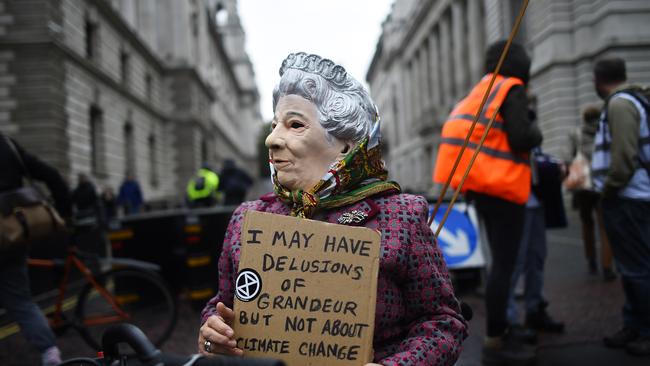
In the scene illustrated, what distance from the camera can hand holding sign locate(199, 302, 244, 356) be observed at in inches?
53.5

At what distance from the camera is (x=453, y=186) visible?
3855 millimetres

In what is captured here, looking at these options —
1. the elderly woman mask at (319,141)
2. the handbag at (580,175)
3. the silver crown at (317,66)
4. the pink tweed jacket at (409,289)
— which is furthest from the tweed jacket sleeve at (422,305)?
the handbag at (580,175)

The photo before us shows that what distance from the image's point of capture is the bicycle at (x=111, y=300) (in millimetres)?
4551

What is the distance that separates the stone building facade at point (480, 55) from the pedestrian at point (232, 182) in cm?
336

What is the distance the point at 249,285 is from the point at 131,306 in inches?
155

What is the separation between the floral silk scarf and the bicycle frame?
3.64 metres

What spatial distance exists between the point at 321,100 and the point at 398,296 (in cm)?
57

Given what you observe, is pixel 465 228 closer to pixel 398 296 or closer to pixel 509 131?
pixel 509 131

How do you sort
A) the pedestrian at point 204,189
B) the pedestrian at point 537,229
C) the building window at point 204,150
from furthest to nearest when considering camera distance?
the building window at point 204,150, the pedestrian at point 204,189, the pedestrian at point 537,229

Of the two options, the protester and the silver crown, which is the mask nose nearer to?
the protester

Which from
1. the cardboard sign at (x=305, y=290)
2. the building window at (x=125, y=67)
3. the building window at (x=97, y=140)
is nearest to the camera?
the cardboard sign at (x=305, y=290)

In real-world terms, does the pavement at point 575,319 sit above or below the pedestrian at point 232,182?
below

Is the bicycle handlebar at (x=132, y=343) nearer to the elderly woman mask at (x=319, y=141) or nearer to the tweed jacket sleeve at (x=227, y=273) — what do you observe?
the tweed jacket sleeve at (x=227, y=273)

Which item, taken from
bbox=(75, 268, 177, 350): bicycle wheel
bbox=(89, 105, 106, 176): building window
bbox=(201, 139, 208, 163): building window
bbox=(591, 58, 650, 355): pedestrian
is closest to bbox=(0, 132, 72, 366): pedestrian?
bbox=(75, 268, 177, 350): bicycle wheel
